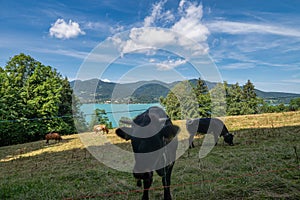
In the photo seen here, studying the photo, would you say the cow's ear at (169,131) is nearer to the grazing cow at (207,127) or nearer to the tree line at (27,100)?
the grazing cow at (207,127)

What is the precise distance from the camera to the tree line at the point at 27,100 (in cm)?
2595

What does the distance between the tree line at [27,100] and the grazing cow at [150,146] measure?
72.3 ft

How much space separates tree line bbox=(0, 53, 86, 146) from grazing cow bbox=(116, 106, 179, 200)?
2204 cm

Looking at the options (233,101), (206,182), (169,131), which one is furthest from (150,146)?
(233,101)

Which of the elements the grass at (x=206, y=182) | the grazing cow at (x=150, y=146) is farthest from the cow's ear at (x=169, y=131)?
the grass at (x=206, y=182)

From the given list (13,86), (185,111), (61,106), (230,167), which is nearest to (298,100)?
(185,111)

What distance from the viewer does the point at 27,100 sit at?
2838cm

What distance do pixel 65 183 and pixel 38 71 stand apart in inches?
1132

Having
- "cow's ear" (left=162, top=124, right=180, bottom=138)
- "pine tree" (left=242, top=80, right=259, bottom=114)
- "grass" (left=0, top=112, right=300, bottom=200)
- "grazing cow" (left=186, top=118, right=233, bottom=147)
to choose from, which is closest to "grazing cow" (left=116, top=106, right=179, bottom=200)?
"cow's ear" (left=162, top=124, right=180, bottom=138)

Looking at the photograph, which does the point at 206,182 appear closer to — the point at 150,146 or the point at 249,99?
the point at 150,146

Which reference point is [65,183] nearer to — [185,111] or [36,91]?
[185,111]

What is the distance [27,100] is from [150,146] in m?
29.2

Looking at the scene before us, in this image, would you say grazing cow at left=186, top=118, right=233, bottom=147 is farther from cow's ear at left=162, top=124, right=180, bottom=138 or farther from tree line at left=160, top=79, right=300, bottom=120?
tree line at left=160, top=79, right=300, bottom=120

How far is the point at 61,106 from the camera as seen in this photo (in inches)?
1387
